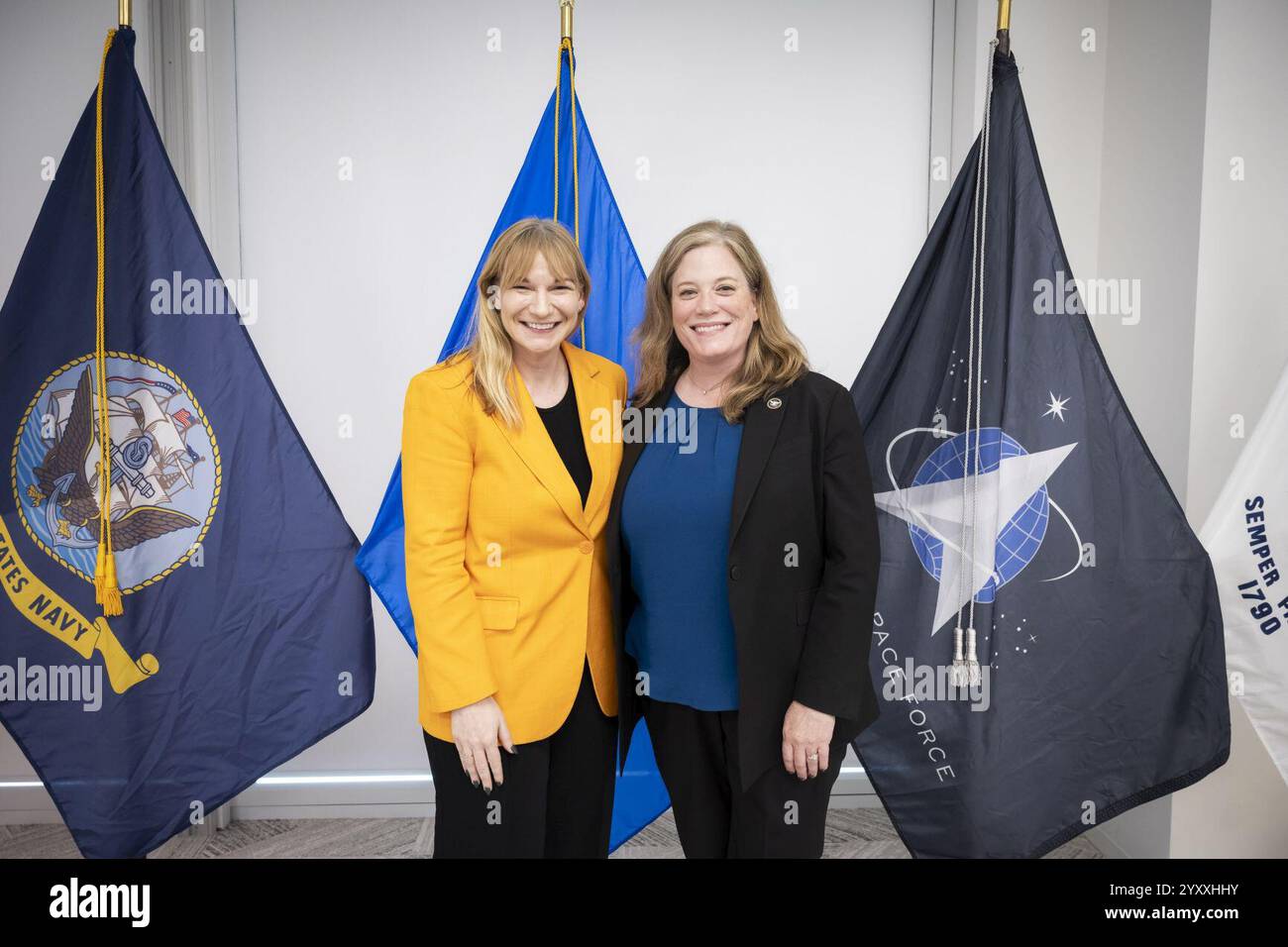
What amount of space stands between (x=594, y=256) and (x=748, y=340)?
72cm

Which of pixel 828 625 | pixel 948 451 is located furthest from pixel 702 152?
pixel 828 625

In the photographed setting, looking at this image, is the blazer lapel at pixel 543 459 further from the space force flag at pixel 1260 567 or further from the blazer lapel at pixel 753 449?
the space force flag at pixel 1260 567

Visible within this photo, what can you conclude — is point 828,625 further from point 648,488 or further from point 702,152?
point 702,152

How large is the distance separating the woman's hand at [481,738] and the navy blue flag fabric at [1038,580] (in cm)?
101

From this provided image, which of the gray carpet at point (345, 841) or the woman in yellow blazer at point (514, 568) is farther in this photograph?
the gray carpet at point (345, 841)

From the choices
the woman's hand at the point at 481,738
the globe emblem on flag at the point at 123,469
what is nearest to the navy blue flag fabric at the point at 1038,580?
the woman's hand at the point at 481,738

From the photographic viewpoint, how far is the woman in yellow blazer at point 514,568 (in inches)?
59.2

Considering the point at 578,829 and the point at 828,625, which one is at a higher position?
the point at 828,625

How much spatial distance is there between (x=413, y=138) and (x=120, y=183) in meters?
1.07

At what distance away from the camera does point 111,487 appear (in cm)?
189

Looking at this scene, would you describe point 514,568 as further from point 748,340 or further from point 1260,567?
point 1260,567

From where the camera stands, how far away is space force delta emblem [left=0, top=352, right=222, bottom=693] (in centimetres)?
187

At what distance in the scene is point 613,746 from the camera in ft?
5.44
